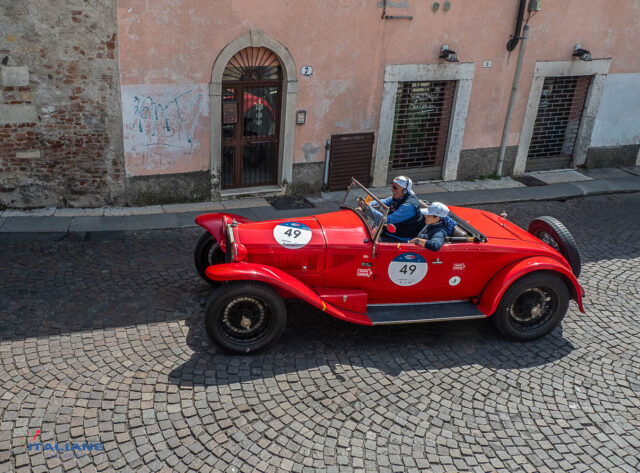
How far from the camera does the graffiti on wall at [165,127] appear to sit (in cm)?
963

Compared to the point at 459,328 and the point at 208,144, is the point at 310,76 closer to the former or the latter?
the point at 208,144

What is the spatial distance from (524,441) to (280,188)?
696cm

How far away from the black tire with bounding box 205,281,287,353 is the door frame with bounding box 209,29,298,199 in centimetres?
480

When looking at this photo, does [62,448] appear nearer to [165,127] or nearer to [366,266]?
[366,266]

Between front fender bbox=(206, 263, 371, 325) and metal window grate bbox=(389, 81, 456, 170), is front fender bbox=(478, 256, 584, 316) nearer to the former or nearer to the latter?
front fender bbox=(206, 263, 371, 325)

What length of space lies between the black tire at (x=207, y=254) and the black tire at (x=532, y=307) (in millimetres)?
3419

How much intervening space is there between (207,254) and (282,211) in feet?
10.5

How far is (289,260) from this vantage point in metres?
6.44

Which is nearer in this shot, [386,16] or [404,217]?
[404,217]

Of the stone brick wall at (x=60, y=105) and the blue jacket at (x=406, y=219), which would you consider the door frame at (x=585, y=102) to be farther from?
→ the stone brick wall at (x=60, y=105)

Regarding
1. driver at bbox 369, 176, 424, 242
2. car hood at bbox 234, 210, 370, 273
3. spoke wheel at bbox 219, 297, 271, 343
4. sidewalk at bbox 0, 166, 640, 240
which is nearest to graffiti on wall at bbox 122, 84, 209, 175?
sidewalk at bbox 0, 166, 640, 240

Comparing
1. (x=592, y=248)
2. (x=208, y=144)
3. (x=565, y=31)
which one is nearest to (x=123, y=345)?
(x=208, y=144)

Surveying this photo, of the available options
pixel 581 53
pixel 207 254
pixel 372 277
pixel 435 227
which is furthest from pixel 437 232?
pixel 581 53

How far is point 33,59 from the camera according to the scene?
29.1ft
